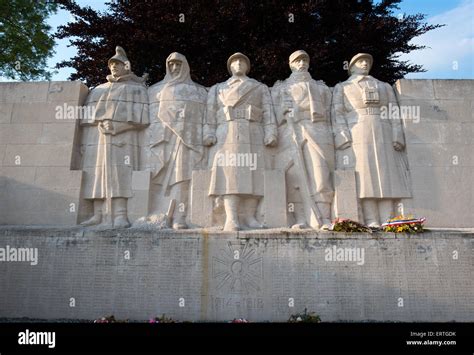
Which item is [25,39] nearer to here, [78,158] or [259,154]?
[78,158]

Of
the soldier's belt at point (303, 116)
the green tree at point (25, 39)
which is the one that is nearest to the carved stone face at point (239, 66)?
the soldier's belt at point (303, 116)

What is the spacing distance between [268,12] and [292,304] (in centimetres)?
1098

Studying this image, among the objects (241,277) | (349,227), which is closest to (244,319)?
(241,277)

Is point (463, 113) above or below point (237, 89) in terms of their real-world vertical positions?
below

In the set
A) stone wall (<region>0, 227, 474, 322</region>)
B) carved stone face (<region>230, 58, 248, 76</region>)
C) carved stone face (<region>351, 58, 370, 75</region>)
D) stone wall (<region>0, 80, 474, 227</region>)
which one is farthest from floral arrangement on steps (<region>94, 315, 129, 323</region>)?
carved stone face (<region>351, 58, 370, 75</region>)

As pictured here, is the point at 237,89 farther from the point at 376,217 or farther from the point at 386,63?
the point at 386,63

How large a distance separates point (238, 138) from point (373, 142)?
9.67ft

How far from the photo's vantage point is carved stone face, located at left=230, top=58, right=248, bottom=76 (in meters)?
10.7

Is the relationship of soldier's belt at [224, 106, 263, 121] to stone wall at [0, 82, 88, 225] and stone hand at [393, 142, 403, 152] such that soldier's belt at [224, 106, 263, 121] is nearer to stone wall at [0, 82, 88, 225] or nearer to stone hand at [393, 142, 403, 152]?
stone hand at [393, 142, 403, 152]

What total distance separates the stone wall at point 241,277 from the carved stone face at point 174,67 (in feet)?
12.7

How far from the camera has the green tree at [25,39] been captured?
57.1 ft

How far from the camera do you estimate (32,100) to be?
10.8 metres

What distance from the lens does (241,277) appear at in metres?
8.98
